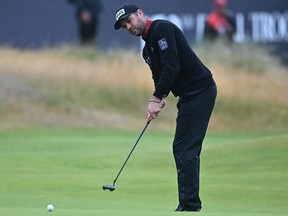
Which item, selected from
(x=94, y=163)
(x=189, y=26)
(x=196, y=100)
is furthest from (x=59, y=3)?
(x=196, y=100)

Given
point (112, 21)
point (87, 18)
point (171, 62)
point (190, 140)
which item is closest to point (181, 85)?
point (171, 62)

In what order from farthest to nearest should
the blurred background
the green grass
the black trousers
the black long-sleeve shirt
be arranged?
1. the blurred background
2. the green grass
3. the black trousers
4. the black long-sleeve shirt

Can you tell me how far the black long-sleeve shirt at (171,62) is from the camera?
10.8 metres

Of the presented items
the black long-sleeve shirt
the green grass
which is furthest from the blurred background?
the black long-sleeve shirt

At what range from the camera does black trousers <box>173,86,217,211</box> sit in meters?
10.9

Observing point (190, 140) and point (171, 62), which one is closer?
point (171, 62)

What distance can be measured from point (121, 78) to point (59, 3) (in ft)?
8.25

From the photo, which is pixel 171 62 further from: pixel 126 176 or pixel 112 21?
pixel 112 21

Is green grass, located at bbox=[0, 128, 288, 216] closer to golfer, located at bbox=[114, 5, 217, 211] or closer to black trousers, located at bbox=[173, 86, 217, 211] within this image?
black trousers, located at bbox=[173, 86, 217, 211]

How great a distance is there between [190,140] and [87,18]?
16.6 meters

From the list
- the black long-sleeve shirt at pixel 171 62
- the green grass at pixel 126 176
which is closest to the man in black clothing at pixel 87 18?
the green grass at pixel 126 176

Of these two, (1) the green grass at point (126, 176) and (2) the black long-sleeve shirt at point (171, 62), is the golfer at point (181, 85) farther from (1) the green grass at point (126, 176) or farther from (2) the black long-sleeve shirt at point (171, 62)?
(1) the green grass at point (126, 176)

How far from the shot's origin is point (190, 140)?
10.9 meters

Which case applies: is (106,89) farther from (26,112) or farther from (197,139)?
(197,139)
